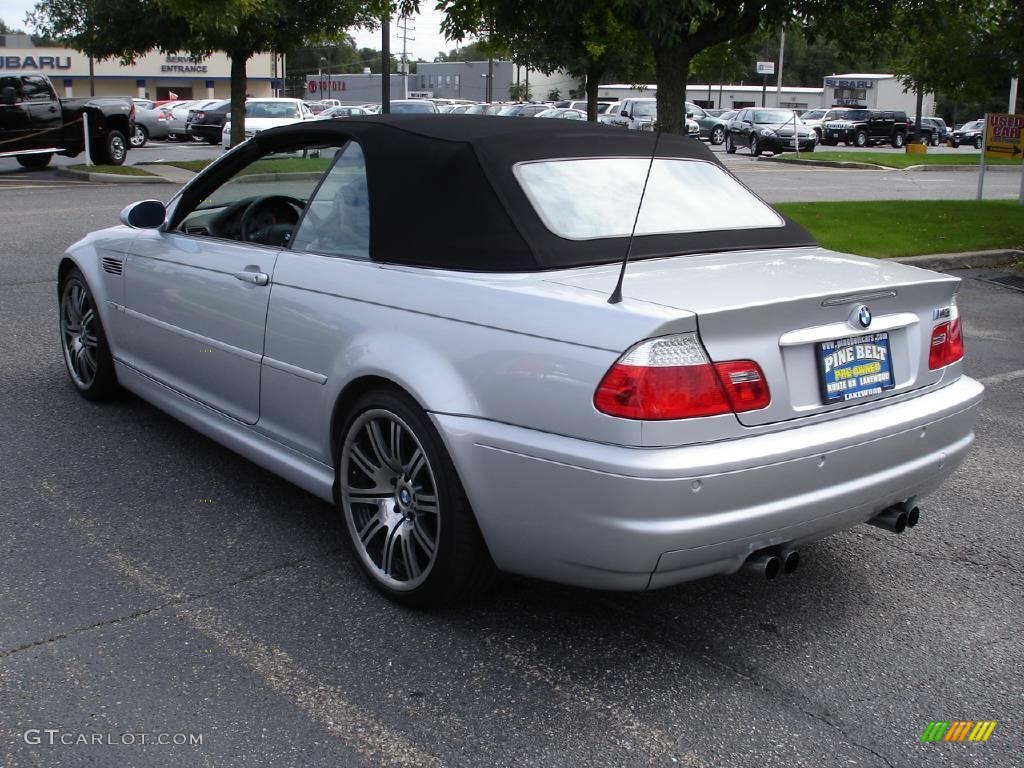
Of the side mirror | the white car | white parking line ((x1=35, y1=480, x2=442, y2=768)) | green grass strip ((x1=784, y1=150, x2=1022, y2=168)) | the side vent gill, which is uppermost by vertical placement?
the white car

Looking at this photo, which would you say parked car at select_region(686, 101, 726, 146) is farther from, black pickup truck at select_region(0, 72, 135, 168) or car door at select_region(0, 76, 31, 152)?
car door at select_region(0, 76, 31, 152)

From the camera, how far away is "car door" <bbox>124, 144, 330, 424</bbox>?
4.23 metres

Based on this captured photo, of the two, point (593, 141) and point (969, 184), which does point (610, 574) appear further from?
point (969, 184)

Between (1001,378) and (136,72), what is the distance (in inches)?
2839

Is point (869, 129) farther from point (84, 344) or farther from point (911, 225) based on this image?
point (84, 344)

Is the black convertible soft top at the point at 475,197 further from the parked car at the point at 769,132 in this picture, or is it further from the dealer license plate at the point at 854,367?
the parked car at the point at 769,132

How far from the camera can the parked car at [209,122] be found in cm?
3616

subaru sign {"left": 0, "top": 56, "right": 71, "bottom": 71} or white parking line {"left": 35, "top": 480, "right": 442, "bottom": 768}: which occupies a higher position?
subaru sign {"left": 0, "top": 56, "right": 71, "bottom": 71}

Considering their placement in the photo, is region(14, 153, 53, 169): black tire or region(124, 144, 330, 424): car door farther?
region(14, 153, 53, 169): black tire

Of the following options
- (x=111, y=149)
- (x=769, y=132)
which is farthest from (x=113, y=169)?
(x=769, y=132)

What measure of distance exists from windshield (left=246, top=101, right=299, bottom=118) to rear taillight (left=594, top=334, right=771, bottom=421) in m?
28.5

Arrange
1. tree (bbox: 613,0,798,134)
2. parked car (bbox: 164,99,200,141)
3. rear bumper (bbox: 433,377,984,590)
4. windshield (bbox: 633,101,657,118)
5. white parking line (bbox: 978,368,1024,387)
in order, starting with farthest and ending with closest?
1. windshield (bbox: 633,101,657,118)
2. parked car (bbox: 164,99,200,141)
3. tree (bbox: 613,0,798,134)
4. white parking line (bbox: 978,368,1024,387)
5. rear bumper (bbox: 433,377,984,590)

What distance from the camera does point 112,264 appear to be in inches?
211

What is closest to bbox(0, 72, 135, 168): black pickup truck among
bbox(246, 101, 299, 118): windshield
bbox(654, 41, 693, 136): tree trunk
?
bbox(246, 101, 299, 118): windshield
